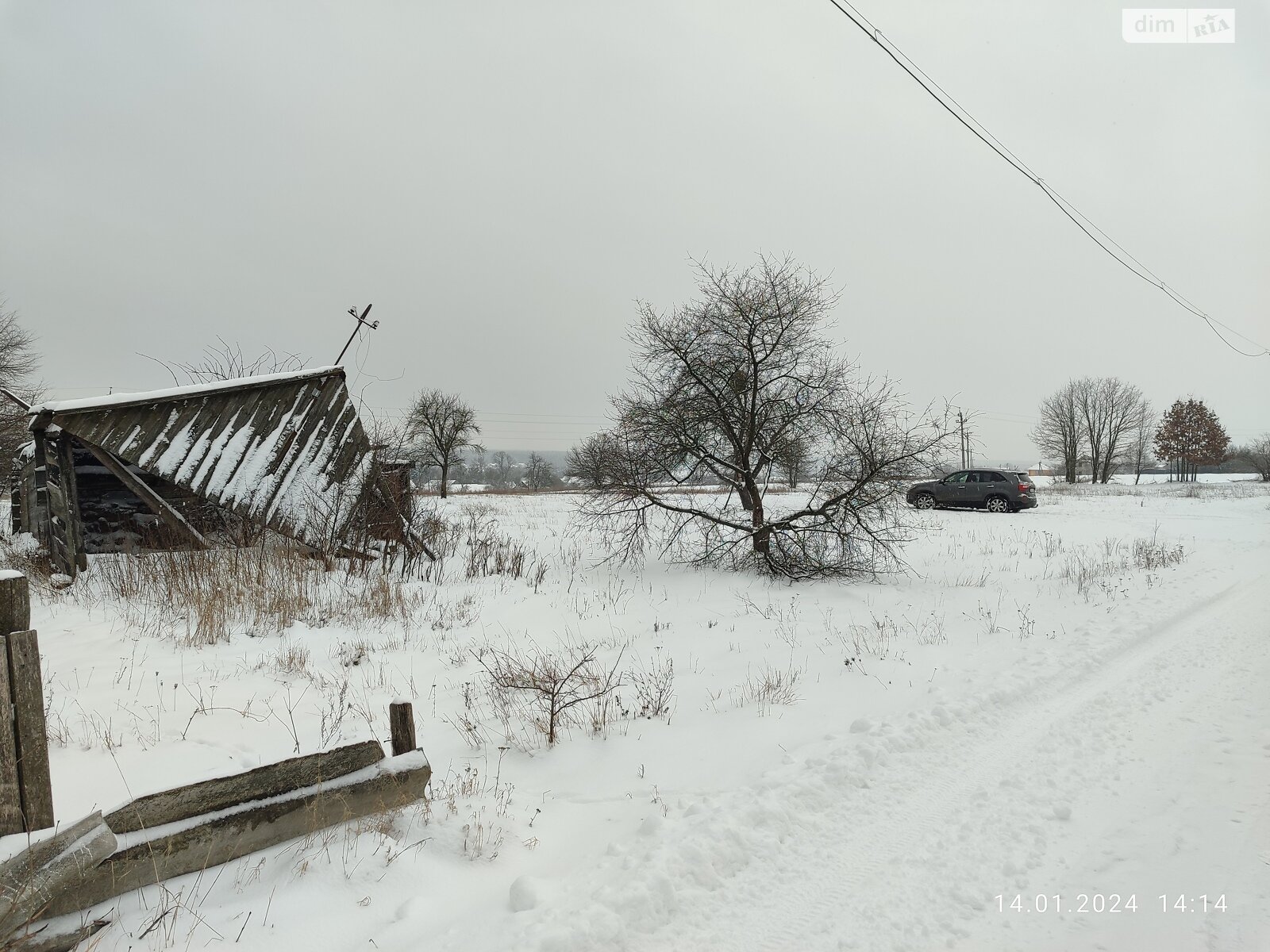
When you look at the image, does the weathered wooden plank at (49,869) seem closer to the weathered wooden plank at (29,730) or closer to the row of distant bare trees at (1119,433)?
the weathered wooden plank at (29,730)

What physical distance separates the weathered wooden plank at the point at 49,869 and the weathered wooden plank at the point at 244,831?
0.09m

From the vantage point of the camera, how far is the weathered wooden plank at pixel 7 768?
7.20 feet

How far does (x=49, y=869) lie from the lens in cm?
211

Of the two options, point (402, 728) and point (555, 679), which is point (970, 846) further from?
point (402, 728)

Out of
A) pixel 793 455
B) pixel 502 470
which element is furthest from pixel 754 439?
pixel 502 470

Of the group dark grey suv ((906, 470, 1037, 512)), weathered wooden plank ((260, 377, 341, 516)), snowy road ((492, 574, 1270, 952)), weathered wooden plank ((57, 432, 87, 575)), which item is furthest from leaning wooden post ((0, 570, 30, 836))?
dark grey suv ((906, 470, 1037, 512))

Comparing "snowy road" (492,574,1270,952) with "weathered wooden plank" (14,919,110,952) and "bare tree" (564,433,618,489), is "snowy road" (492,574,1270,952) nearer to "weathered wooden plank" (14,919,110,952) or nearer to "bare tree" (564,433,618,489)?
"weathered wooden plank" (14,919,110,952)

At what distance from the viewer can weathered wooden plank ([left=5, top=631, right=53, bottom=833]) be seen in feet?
7.31

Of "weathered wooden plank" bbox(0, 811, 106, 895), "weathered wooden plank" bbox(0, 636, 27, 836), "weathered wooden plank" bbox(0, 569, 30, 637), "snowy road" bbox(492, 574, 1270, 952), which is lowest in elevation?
"snowy road" bbox(492, 574, 1270, 952)

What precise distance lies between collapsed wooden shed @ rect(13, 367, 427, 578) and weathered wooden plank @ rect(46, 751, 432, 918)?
277 inches

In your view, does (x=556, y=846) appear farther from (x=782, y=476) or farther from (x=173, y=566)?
(x=782, y=476)

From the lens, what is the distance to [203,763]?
11.2 feet

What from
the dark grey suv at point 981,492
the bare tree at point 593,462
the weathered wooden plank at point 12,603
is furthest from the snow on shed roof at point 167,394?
the dark grey suv at point 981,492

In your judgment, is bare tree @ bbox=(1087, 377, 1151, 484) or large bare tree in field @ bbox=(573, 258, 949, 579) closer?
large bare tree in field @ bbox=(573, 258, 949, 579)
